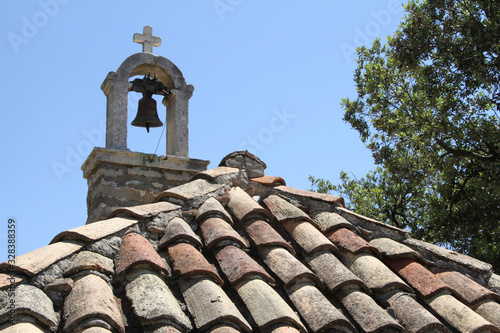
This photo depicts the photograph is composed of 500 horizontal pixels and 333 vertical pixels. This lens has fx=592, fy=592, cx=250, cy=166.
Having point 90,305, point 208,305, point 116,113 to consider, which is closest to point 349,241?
point 208,305

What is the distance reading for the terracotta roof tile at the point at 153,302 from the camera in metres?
2.65

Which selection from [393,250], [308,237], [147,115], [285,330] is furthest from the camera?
[147,115]

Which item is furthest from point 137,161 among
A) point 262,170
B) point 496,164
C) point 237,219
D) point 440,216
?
point 440,216

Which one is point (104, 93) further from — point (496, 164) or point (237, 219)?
point (496, 164)

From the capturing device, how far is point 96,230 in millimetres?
3279

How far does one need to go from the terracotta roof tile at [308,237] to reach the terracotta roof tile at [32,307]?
1.66m

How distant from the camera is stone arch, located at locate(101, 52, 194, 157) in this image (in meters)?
5.66

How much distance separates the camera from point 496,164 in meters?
8.36

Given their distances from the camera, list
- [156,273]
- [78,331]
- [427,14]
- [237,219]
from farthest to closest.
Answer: [427,14] < [237,219] < [156,273] < [78,331]

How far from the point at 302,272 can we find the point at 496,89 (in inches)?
243

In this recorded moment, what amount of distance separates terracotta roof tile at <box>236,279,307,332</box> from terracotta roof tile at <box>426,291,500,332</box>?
1.00m

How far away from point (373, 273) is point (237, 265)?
91 cm

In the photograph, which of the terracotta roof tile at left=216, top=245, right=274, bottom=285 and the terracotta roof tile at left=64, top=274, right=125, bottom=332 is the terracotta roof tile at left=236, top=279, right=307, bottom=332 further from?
the terracotta roof tile at left=64, top=274, right=125, bottom=332

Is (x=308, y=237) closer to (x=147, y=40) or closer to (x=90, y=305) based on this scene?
(x=90, y=305)
